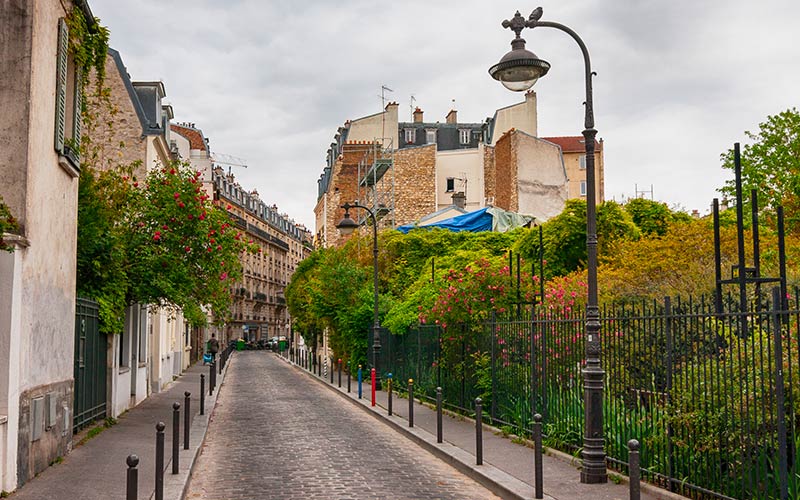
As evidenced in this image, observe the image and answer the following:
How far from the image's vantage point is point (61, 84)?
36.0 ft

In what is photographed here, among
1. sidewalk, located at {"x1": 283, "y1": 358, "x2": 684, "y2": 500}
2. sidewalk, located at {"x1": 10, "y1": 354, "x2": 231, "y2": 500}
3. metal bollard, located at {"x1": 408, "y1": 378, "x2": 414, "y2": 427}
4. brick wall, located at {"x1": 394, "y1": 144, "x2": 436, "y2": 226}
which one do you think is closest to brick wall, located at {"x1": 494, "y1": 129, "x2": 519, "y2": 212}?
brick wall, located at {"x1": 394, "y1": 144, "x2": 436, "y2": 226}

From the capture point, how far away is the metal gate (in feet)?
44.6

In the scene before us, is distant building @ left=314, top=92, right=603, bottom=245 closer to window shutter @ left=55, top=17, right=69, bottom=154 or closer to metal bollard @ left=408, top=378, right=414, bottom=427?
metal bollard @ left=408, top=378, right=414, bottom=427

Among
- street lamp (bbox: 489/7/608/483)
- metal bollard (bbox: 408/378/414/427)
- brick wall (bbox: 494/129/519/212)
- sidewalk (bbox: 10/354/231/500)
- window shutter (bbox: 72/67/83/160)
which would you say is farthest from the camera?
brick wall (bbox: 494/129/519/212)

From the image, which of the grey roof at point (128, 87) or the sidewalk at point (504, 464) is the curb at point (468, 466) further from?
the grey roof at point (128, 87)

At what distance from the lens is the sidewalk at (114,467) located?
8953mm

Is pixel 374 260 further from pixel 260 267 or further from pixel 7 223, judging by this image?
pixel 260 267

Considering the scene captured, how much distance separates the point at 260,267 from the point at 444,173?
172ft

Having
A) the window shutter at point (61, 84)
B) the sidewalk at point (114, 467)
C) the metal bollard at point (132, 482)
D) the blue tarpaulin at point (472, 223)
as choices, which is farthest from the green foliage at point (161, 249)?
the blue tarpaulin at point (472, 223)

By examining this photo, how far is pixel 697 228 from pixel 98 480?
15994 millimetres

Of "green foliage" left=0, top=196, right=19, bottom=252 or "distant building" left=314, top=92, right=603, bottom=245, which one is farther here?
"distant building" left=314, top=92, right=603, bottom=245

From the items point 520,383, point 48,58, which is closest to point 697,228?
point 520,383

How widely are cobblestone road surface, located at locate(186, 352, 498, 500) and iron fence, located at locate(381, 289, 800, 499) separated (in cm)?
189

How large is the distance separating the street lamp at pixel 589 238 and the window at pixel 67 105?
5696mm
